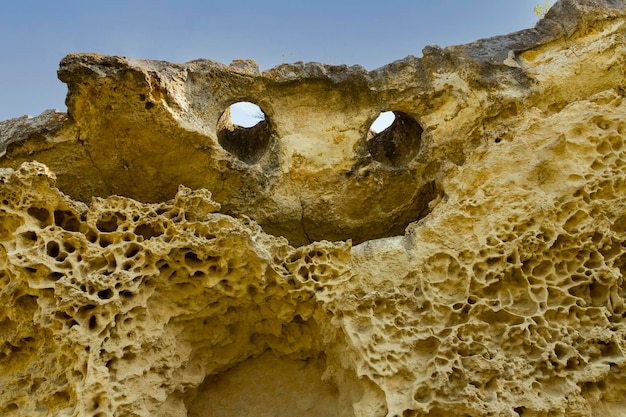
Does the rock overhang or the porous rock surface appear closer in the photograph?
the porous rock surface

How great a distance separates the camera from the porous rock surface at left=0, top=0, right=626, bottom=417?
13.4 feet

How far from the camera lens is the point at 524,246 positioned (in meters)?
4.49

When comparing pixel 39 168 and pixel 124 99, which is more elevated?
pixel 124 99

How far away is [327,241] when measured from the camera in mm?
4938

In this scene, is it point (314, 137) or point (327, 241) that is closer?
point (327, 241)

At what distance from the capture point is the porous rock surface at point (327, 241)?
4098 mm

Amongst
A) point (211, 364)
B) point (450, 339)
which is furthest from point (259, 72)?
point (450, 339)

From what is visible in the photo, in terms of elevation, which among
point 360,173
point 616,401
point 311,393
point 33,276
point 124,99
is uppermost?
point 124,99

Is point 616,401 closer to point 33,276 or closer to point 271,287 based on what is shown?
point 271,287

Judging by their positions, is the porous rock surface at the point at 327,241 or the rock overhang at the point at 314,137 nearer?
the porous rock surface at the point at 327,241

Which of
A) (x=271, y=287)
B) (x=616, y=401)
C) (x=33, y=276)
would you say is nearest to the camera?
(x=616, y=401)

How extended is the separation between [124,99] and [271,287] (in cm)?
226

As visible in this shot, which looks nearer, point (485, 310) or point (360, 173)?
point (485, 310)

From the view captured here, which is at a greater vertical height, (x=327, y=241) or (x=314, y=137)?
(x=314, y=137)
